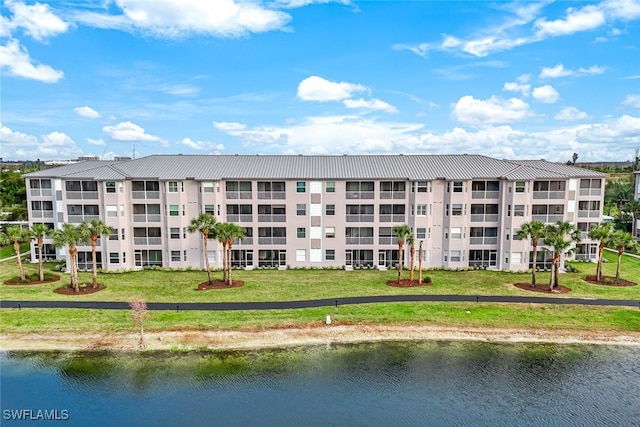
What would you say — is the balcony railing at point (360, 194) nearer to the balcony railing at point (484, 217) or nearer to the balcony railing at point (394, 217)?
the balcony railing at point (394, 217)

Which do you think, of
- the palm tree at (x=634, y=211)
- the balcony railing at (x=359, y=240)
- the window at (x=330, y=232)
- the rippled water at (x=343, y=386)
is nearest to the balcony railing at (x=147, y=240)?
the window at (x=330, y=232)

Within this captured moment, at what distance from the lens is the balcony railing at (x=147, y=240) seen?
57188 mm

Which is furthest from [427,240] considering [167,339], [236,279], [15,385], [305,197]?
[15,385]

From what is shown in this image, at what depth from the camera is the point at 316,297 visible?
4438 cm

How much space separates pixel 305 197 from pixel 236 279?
47.2 ft

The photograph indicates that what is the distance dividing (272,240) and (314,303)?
17.5 metres

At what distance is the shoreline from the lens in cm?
3447

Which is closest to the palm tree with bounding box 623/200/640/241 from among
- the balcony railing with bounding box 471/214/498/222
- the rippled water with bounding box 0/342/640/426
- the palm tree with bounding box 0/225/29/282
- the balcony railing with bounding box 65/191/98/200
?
the balcony railing with bounding box 471/214/498/222

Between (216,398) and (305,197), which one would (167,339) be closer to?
(216,398)

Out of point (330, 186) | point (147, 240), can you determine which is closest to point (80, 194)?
point (147, 240)

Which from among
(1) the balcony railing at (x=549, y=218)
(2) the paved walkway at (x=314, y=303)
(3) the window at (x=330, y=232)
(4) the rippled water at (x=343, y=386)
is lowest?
(4) the rippled water at (x=343, y=386)

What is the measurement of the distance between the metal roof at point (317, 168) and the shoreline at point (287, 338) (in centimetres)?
2417

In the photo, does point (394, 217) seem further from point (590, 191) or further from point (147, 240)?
point (147, 240)

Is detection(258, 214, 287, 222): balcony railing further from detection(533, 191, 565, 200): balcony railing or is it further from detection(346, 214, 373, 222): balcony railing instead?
detection(533, 191, 565, 200): balcony railing
